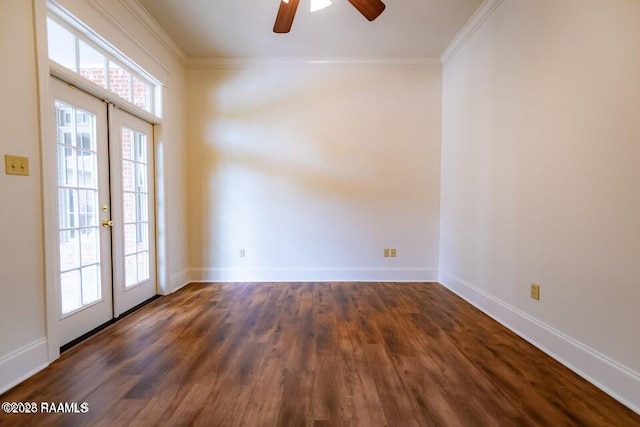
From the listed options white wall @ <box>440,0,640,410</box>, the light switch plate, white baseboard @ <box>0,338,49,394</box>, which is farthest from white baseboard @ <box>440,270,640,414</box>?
the light switch plate

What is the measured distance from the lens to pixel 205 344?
1.92 m

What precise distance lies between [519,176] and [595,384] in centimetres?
143

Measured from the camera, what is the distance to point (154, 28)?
8.73ft

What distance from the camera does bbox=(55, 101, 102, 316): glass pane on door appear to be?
73.2 inches

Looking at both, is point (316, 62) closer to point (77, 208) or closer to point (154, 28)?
point (154, 28)

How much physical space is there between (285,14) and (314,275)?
2826 mm

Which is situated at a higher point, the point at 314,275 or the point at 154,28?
the point at 154,28

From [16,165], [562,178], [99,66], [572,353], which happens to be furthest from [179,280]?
[562,178]

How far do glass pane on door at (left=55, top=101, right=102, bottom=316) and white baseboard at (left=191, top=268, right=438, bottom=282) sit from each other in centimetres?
136

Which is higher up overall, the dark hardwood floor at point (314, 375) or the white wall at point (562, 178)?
the white wall at point (562, 178)

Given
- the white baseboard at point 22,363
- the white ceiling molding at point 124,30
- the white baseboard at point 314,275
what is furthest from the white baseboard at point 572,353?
the white ceiling molding at point 124,30

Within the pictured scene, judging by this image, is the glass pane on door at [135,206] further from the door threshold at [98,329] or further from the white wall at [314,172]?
the white wall at [314,172]

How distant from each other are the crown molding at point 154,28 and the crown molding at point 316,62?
0.19 m

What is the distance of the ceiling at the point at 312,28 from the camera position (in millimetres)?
2436
